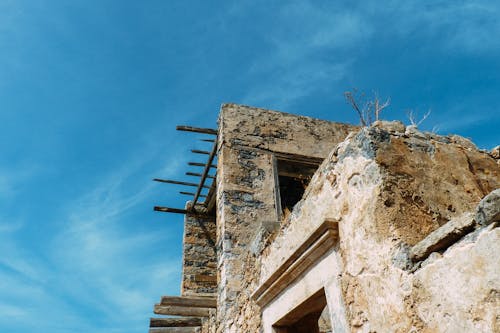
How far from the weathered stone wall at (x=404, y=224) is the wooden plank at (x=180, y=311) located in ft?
11.1

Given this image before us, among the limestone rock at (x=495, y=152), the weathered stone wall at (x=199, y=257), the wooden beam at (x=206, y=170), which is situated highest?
the wooden beam at (x=206, y=170)

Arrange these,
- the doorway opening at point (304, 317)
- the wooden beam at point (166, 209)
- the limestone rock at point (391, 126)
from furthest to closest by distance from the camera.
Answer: the wooden beam at point (166, 209) → the doorway opening at point (304, 317) → the limestone rock at point (391, 126)

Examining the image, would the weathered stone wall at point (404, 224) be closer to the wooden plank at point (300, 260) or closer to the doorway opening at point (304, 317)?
the wooden plank at point (300, 260)

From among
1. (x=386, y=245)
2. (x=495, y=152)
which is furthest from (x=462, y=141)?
(x=386, y=245)

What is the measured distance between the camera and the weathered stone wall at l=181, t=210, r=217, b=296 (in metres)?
7.83

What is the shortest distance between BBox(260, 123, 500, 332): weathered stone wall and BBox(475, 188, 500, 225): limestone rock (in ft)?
0.15

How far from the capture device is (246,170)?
6.40m

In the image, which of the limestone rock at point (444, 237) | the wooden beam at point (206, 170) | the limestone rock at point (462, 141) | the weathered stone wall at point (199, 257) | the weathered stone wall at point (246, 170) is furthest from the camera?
the weathered stone wall at point (199, 257)

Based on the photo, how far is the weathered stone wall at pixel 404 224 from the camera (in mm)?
1559

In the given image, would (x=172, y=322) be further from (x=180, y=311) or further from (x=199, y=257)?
(x=199, y=257)

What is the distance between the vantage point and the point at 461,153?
2.57 m

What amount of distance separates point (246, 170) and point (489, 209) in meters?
4.97

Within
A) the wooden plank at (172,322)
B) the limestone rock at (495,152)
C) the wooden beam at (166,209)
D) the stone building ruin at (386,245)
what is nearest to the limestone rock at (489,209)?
the stone building ruin at (386,245)

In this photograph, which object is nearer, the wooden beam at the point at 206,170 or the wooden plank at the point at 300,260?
the wooden plank at the point at 300,260
